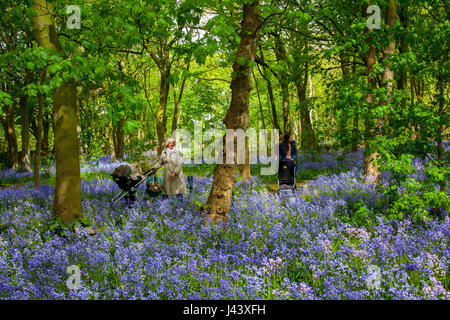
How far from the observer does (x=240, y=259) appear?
4.39m

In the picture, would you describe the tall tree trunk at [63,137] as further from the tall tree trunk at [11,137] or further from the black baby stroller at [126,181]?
the tall tree trunk at [11,137]

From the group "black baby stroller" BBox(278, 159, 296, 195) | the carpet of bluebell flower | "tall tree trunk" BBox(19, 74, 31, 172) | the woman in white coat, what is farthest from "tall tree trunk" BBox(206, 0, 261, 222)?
"tall tree trunk" BBox(19, 74, 31, 172)

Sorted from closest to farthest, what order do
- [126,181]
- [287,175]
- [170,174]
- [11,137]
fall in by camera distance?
1. [126,181]
2. [170,174]
3. [287,175]
4. [11,137]

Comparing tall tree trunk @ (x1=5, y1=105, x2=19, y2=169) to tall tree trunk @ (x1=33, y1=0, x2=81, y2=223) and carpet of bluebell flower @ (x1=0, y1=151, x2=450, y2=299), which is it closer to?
carpet of bluebell flower @ (x1=0, y1=151, x2=450, y2=299)

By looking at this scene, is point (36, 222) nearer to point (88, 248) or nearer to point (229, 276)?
point (88, 248)

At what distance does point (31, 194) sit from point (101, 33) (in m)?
6.59

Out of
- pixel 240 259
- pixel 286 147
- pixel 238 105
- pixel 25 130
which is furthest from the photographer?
pixel 25 130

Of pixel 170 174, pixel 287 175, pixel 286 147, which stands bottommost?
pixel 287 175

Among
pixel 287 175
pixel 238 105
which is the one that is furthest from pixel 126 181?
pixel 287 175

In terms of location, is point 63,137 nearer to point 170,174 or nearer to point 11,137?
point 170,174

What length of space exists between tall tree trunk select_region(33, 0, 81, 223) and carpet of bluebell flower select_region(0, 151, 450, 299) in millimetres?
575

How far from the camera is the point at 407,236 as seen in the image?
4574 mm

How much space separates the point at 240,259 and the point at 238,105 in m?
2.87
